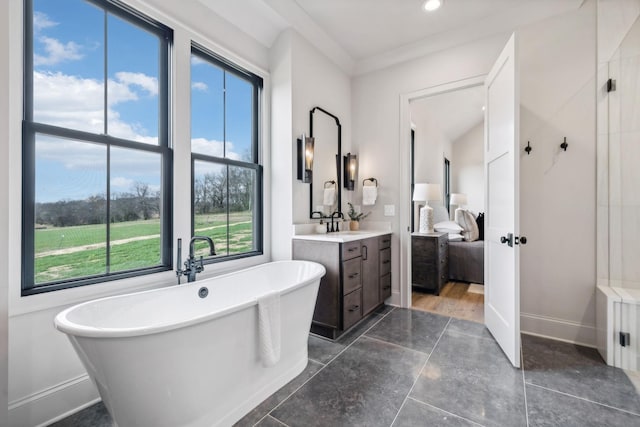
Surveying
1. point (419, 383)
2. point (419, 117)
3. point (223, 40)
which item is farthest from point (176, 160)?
point (419, 117)

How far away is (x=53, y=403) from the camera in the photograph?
1.47 meters

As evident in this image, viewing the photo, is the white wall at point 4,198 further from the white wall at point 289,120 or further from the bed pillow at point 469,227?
the bed pillow at point 469,227

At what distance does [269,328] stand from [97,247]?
1.20m

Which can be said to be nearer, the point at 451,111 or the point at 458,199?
the point at 451,111

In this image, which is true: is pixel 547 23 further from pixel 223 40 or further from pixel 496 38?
pixel 223 40

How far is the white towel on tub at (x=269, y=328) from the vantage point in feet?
4.98

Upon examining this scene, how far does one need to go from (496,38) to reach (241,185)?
2786mm

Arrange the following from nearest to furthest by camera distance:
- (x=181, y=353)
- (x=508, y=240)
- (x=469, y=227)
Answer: (x=181, y=353) → (x=508, y=240) → (x=469, y=227)

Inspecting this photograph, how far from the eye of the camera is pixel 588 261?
2.25 meters

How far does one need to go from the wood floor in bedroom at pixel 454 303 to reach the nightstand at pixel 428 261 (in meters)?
0.14

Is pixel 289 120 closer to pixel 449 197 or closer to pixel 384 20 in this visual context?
pixel 384 20

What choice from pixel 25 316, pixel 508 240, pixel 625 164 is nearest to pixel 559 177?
pixel 625 164

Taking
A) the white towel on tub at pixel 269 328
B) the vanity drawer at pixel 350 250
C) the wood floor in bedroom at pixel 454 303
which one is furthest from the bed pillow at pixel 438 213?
the white towel on tub at pixel 269 328

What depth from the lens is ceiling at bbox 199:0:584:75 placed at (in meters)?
2.40
